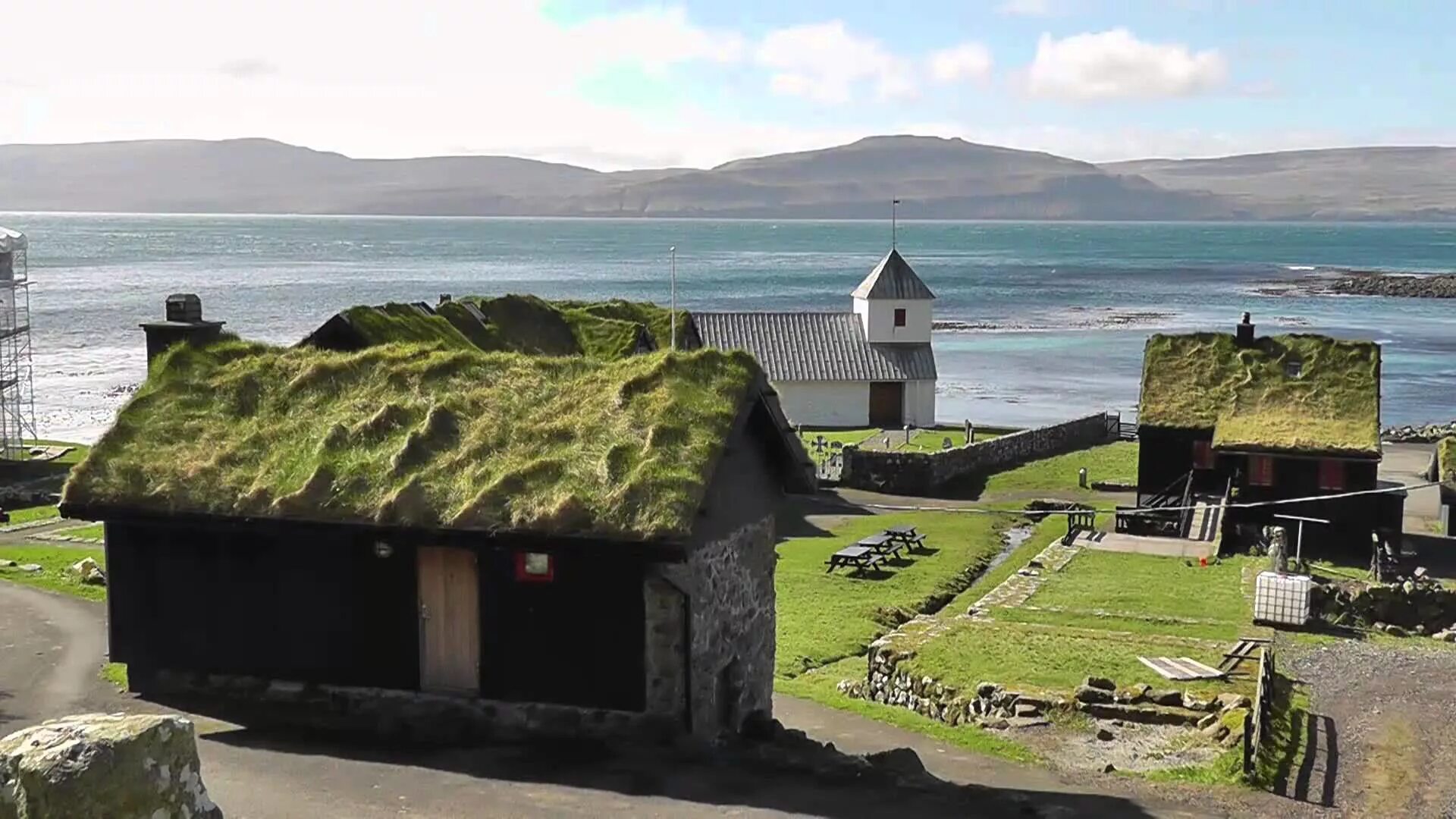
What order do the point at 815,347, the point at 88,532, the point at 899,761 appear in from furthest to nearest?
the point at 815,347
the point at 88,532
the point at 899,761

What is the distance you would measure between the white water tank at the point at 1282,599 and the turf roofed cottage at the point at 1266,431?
898cm

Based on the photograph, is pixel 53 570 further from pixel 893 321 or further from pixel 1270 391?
pixel 893 321

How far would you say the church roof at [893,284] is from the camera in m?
55.1

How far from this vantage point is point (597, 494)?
613 inches

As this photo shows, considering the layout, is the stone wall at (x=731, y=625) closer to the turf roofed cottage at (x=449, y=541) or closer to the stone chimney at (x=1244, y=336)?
the turf roofed cottage at (x=449, y=541)

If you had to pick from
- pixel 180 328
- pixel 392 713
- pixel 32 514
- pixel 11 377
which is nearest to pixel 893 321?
pixel 32 514

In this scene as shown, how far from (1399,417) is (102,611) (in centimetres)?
6279

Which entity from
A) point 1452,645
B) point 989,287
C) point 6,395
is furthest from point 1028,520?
point 989,287

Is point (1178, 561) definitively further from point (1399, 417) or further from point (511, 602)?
point (1399, 417)

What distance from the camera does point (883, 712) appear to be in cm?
2039

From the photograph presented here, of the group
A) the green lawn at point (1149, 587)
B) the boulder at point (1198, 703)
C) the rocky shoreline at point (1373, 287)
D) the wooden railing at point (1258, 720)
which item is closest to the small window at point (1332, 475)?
the green lawn at point (1149, 587)

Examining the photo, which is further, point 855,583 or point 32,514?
point 32,514

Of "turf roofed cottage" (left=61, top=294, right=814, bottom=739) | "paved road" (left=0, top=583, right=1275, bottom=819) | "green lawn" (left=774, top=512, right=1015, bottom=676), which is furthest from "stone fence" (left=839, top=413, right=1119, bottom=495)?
"paved road" (left=0, top=583, right=1275, bottom=819)

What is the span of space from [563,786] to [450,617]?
2.70 m
